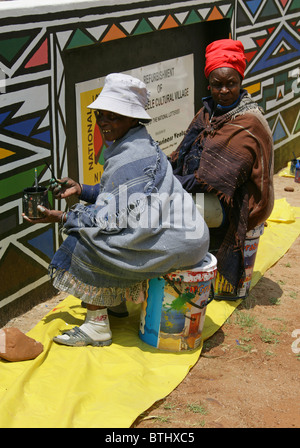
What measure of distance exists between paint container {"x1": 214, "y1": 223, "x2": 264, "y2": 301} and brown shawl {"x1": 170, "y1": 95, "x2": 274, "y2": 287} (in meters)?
0.14

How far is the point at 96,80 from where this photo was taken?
5.30m

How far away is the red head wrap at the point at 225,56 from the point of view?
468 cm

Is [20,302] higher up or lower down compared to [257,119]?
lower down

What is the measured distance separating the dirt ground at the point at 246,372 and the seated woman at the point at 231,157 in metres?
0.47

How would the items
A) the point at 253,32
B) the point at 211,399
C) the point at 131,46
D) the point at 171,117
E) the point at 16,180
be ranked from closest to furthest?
1. the point at 211,399
2. the point at 16,180
3. the point at 131,46
4. the point at 171,117
5. the point at 253,32

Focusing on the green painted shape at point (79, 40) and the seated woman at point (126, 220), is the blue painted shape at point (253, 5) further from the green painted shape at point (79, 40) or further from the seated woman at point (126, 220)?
the seated woman at point (126, 220)

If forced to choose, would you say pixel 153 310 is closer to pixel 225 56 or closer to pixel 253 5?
pixel 225 56

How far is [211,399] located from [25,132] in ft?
6.91

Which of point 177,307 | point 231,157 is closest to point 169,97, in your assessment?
point 231,157

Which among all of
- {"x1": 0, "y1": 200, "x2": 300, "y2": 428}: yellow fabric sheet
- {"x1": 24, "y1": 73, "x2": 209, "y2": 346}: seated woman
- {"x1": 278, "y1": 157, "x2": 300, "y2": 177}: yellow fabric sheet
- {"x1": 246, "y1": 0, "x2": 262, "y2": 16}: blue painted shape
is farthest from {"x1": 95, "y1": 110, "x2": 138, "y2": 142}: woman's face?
{"x1": 278, "y1": 157, "x2": 300, "y2": 177}: yellow fabric sheet

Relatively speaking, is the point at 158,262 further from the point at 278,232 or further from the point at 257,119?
the point at 278,232

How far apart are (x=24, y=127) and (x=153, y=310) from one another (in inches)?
58.4

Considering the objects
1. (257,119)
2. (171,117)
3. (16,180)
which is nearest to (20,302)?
(16,180)

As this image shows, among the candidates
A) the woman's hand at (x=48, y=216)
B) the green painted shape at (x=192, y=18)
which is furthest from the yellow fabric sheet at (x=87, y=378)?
the green painted shape at (x=192, y=18)
